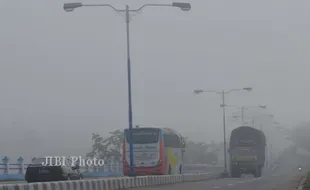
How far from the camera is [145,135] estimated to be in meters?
45.6

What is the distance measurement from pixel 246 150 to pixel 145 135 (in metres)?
19.3

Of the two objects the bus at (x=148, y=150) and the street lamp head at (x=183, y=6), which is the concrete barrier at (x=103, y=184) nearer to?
the bus at (x=148, y=150)

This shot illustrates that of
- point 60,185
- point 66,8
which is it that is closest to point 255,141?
point 66,8

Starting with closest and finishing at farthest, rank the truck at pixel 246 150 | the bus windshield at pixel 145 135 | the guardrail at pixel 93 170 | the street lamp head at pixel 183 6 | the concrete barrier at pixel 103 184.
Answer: the concrete barrier at pixel 103 184
the street lamp head at pixel 183 6
the bus windshield at pixel 145 135
the guardrail at pixel 93 170
the truck at pixel 246 150

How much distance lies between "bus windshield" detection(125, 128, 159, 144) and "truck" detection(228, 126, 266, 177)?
1816 centimetres

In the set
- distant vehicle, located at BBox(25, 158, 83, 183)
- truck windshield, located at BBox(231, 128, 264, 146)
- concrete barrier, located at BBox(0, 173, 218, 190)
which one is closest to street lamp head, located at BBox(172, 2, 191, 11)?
concrete barrier, located at BBox(0, 173, 218, 190)

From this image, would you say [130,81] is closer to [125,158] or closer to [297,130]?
[125,158]

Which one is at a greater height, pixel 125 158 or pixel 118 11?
pixel 118 11

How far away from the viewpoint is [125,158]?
46219 mm

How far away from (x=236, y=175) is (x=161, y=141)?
2021 centimetres

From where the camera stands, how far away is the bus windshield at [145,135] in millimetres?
45406

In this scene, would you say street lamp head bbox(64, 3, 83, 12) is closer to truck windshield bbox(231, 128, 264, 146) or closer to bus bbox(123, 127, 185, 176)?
bus bbox(123, 127, 185, 176)

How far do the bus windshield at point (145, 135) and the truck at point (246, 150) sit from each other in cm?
1816

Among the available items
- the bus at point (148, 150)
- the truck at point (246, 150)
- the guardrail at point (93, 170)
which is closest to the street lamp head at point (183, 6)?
the bus at point (148, 150)
